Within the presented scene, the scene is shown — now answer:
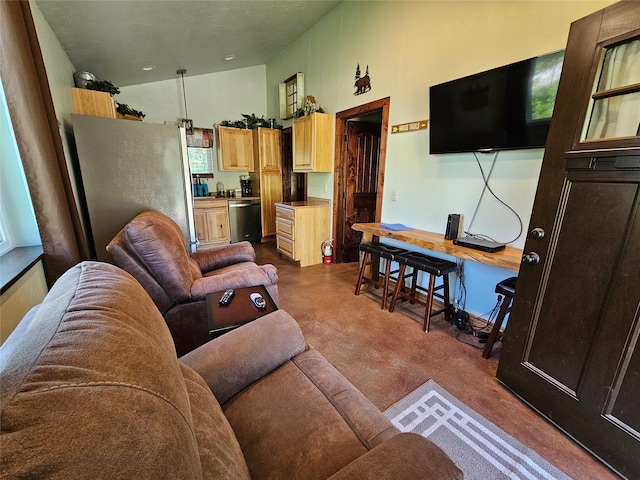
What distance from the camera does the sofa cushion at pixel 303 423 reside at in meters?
0.79

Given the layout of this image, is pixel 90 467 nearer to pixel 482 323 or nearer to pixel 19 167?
pixel 19 167

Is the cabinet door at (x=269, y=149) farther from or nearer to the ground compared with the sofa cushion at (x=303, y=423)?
farther from the ground

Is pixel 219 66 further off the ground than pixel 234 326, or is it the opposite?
pixel 219 66

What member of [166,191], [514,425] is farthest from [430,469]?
[166,191]

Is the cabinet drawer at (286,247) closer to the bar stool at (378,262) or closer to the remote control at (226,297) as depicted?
the bar stool at (378,262)

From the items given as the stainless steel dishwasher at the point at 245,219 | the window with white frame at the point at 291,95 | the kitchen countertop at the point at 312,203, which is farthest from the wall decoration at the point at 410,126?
the stainless steel dishwasher at the point at 245,219

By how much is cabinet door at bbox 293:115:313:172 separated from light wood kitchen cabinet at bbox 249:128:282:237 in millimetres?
970

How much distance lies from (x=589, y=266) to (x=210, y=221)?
15.0ft

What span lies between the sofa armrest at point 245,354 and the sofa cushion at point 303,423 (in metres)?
0.04

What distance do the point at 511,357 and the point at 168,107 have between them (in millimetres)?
5705

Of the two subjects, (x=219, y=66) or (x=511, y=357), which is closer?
(x=511, y=357)

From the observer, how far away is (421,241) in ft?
7.57

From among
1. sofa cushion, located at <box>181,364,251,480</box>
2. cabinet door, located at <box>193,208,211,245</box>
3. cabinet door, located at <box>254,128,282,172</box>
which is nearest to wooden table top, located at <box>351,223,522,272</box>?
sofa cushion, located at <box>181,364,251,480</box>

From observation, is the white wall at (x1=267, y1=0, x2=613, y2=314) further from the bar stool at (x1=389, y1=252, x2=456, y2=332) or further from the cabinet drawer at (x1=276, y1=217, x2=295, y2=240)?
the cabinet drawer at (x1=276, y1=217, x2=295, y2=240)
